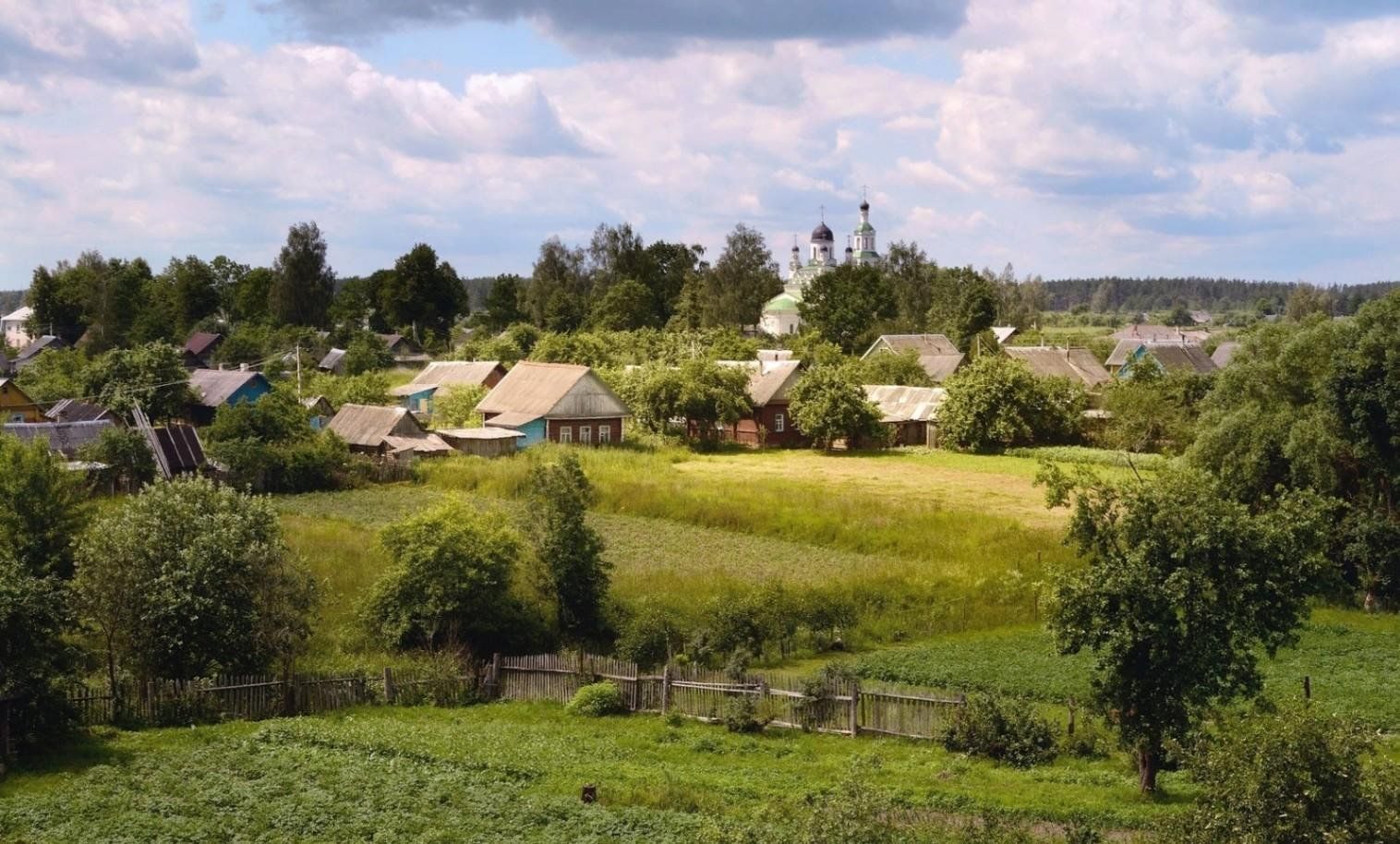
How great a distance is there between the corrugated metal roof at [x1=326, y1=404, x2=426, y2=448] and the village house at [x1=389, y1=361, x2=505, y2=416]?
1369 cm

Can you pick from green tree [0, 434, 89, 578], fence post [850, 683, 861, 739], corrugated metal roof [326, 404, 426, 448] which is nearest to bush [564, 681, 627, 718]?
fence post [850, 683, 861, 739]

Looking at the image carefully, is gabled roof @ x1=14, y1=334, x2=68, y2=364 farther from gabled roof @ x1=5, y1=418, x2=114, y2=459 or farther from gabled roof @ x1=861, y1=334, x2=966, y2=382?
gabled roof @ x1=861, y1=334, x2=966, y2=382

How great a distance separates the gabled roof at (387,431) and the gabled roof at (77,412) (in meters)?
10.8

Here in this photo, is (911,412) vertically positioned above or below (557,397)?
below

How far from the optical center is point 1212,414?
3588 centimetres

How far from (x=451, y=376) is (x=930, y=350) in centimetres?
3262

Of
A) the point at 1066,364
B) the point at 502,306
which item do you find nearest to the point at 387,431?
the point at 1066,364

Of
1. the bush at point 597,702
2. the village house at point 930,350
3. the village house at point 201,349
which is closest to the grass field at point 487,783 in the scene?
the bush at point 597,702

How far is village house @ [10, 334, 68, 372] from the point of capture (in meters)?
100

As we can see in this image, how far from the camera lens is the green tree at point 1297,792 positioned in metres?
11.5

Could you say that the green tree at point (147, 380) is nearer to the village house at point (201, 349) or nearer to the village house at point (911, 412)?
the village house at point (911, 412)

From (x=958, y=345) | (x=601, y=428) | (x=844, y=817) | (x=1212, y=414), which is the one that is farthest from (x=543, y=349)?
(x=844, y=817)

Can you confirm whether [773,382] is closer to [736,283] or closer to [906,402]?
[906,402]

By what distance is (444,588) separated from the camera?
82.7ft
